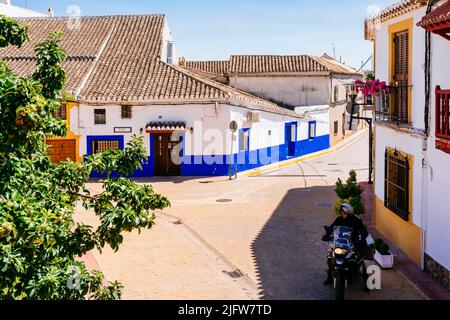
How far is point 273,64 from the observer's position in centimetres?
3706

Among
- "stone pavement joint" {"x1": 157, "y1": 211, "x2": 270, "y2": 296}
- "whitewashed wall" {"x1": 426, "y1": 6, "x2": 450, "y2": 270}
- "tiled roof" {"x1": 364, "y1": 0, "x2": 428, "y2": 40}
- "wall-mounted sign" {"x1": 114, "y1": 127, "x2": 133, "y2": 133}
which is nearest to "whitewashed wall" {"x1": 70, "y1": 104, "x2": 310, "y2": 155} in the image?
"wall-mounted sign" {"x1": 114, "y1": 127, "x2": 133, "y2": 133}

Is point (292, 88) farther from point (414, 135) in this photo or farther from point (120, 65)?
point (414, 135)

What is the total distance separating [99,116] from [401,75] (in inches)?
644

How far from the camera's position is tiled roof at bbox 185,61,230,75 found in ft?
138

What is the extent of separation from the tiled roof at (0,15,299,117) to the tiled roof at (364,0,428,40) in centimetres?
1035

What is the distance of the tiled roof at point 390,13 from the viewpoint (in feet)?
36.3

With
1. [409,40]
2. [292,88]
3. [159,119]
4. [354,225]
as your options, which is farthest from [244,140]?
[354,225]

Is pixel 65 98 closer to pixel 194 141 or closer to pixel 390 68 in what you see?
pixel 390 68

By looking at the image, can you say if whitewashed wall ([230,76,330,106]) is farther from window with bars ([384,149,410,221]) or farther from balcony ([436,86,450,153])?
balcony ([436,86,450,153])

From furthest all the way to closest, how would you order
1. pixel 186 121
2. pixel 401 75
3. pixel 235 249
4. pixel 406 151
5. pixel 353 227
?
pixel 186 121 < pixel 235 249 < pixel 401 75 < pixel 406 151 < pixel 353 227

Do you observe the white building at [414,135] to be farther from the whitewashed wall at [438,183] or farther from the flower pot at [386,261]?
the flower pot at [386,261]

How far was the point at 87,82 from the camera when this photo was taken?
1038 inches

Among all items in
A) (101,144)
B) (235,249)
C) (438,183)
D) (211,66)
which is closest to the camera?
(438,183)
